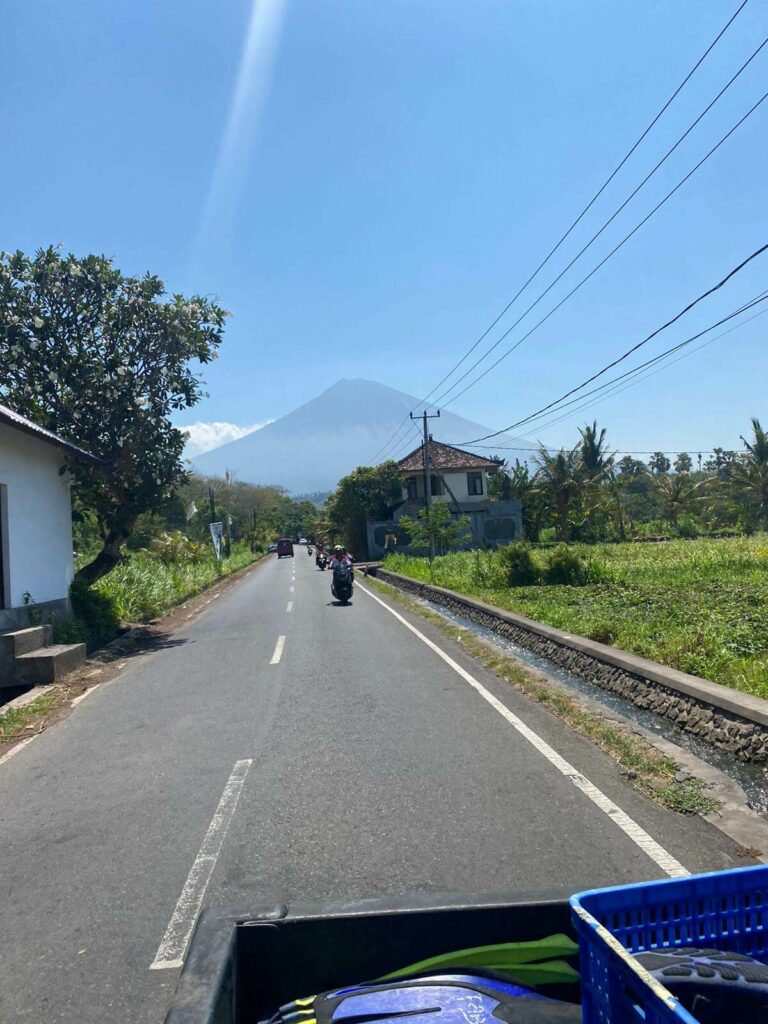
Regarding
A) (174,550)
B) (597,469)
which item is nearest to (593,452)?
(597,469)

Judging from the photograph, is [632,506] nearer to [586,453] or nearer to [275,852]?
[586,453]

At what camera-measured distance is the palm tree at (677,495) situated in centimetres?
5300

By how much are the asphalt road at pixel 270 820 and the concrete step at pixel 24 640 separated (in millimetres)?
3005

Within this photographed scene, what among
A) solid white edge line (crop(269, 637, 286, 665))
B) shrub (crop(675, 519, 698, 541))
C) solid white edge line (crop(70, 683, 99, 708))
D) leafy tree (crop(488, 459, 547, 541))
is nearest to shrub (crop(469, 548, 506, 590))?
solid white edge line (crop(269, 637, 286, 665))

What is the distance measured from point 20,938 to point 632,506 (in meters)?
68.7

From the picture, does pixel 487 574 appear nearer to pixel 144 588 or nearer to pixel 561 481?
pixel 144 588

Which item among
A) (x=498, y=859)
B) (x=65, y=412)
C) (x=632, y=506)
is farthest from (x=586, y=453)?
(x=498, y=859)

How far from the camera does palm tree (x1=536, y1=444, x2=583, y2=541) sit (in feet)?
151

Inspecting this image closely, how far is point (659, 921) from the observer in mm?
1968

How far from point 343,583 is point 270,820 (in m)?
16.5

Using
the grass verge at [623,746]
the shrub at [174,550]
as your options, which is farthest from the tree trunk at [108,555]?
the shrub at [174,550]

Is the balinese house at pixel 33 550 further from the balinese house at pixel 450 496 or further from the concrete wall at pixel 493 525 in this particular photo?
the balinese house at pixel 450 496

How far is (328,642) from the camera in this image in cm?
1386

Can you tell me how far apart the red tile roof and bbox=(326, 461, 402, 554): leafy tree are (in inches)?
46.4
